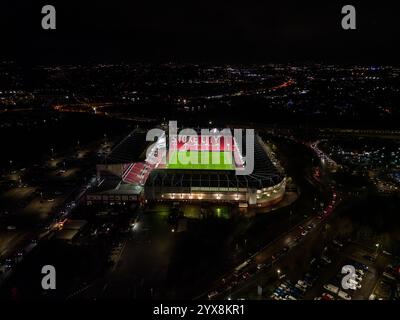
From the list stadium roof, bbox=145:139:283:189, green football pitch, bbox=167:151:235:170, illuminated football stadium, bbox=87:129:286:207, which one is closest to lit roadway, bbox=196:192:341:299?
illuminated football stadium, bbox=87:129:286:207

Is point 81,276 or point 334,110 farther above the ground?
point 334,110

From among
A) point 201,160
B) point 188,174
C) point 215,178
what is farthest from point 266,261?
point 201,160

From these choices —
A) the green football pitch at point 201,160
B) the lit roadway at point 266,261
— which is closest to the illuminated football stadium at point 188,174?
the green football pitch at point 201,160

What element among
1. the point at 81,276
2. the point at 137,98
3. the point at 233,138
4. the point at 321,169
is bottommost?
the point at 81,276

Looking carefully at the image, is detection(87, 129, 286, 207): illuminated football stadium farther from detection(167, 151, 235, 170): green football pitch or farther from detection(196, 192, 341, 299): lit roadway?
detection(196, 192, 341, 299): lit roadway

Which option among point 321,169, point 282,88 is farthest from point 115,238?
point 282,88

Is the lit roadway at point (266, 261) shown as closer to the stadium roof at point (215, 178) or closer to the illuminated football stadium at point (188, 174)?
the illuminated football stadium at point (188, 174)

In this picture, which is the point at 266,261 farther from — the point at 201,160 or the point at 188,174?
the point at 201,160
